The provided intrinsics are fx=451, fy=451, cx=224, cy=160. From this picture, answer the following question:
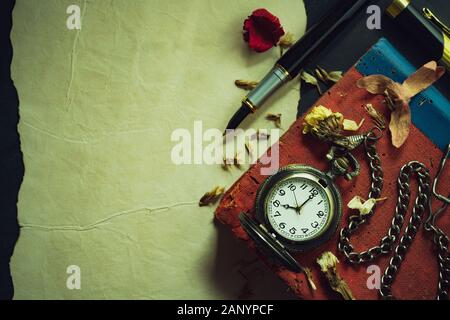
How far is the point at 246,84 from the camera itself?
4.11ft

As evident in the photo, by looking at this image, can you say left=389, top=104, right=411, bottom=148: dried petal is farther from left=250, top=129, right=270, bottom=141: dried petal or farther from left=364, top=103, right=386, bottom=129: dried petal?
left=250, top=129, right=270, bottom=141: dried petal

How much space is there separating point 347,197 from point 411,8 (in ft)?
1.78

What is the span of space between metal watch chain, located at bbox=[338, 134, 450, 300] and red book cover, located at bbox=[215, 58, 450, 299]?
0.01 metres

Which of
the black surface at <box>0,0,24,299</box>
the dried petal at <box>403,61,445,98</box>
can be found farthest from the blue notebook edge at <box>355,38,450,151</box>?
the black surface at <box>0,0,24,299</box>

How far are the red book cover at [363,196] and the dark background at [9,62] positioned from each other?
0.43 ft

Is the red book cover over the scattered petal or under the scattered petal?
under

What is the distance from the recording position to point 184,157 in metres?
1.27

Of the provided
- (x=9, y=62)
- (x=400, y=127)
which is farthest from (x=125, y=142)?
(x=400, y=127)

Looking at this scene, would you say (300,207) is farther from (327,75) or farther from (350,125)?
(327,75)

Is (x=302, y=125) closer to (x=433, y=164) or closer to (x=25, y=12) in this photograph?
(x=433, y=164)

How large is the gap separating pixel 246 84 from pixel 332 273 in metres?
0.55

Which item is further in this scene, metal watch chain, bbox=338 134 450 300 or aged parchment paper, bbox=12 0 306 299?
aged parchment paper, bbox=12 0 306 299

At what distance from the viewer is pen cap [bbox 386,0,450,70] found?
1.19m

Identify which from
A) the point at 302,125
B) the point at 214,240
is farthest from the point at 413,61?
the point at 214,240
